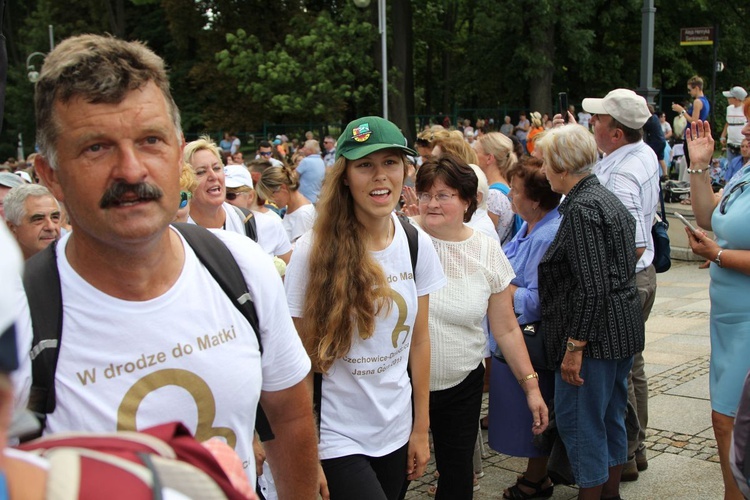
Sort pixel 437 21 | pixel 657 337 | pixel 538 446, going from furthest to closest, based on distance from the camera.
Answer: pixel 437 21 < pixel 657 337 < pixel 538 446

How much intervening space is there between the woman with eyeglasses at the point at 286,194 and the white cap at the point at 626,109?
3.25 m

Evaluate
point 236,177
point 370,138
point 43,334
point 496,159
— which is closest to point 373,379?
point 370,138

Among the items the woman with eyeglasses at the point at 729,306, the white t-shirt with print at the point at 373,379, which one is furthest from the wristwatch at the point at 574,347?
the white t-shirt with print at the point at 373,379

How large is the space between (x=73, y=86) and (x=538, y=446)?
11.5ft

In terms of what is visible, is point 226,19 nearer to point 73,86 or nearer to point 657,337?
point 657,337

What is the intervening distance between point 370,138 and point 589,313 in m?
1.49

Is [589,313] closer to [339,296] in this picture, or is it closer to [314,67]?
[339,296]

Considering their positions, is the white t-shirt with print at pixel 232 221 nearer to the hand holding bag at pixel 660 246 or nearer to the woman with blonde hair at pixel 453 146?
the woman with blonde hair at pixel 453 146

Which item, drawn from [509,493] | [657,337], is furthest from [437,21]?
[509,493]

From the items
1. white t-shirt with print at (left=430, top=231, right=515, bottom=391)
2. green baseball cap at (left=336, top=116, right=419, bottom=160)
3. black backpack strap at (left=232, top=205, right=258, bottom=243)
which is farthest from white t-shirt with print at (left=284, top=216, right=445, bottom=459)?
black backpack strap at (left=232, top=205, right=258, bottom=243)

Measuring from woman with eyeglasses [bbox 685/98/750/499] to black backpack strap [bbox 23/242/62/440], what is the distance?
320cm

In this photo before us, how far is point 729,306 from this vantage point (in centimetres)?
390

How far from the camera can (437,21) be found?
39781 mm

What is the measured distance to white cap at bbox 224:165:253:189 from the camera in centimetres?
635
